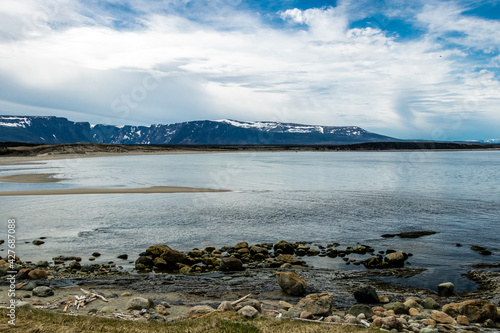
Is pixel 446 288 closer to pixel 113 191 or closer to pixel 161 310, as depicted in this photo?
pixel 161 310

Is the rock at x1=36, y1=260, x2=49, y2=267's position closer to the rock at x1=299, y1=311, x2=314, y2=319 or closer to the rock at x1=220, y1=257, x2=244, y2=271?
the rock at x1=220, y1=257, x2=244, y2=271

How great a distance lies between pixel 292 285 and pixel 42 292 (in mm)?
9217

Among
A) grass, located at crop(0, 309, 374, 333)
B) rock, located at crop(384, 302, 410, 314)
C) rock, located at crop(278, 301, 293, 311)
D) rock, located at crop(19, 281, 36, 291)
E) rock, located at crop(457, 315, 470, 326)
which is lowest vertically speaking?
rock, located at crop(19, 281, 36, 291)

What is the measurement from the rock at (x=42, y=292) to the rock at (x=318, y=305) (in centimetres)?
882

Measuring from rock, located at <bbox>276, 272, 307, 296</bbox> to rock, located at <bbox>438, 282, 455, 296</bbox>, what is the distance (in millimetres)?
5447

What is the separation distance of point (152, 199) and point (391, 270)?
2773 cm

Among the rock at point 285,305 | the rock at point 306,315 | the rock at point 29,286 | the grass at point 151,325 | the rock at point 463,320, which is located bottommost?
the rock at point 29,286

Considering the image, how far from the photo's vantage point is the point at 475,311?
491 inches

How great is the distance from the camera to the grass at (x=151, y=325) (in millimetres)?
9250

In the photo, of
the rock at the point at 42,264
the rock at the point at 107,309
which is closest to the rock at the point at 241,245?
the rock at the point at 42,264

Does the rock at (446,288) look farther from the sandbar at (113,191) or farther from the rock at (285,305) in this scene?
the sandbar at (113,191)

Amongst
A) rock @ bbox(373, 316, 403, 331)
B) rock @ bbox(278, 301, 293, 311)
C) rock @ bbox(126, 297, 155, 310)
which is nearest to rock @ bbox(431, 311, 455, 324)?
rock @ bbox(373, 316, 403, 331)

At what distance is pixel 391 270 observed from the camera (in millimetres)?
18312

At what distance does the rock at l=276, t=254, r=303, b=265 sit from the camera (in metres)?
19.3
